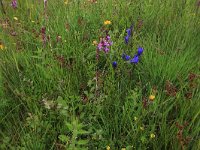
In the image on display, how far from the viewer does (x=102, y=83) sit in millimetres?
1780

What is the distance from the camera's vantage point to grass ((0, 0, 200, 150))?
148 centimetres

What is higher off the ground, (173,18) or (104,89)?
(173,18)

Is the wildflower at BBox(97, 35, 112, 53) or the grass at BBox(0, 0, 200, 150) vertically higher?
the wildflower at BBox(97, 35, 112, 53)

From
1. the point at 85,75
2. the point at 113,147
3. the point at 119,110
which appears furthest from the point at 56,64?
the point at 113,147

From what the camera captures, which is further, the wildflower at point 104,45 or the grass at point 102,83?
the wildflower at point 104,45

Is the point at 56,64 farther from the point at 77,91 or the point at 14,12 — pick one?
the point at 14,12

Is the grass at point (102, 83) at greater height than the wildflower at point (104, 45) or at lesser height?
lesser

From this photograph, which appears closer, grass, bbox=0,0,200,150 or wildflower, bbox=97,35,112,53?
grass, bbox=0,0,200,150

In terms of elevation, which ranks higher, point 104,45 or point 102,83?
point 104,45

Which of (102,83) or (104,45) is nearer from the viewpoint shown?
(102,83)

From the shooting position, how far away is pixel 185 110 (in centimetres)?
154

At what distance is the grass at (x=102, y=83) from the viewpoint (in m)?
1.48

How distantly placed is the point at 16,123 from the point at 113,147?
588mm

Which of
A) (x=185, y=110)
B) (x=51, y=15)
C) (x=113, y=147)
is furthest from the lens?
(x=51, y=15)
